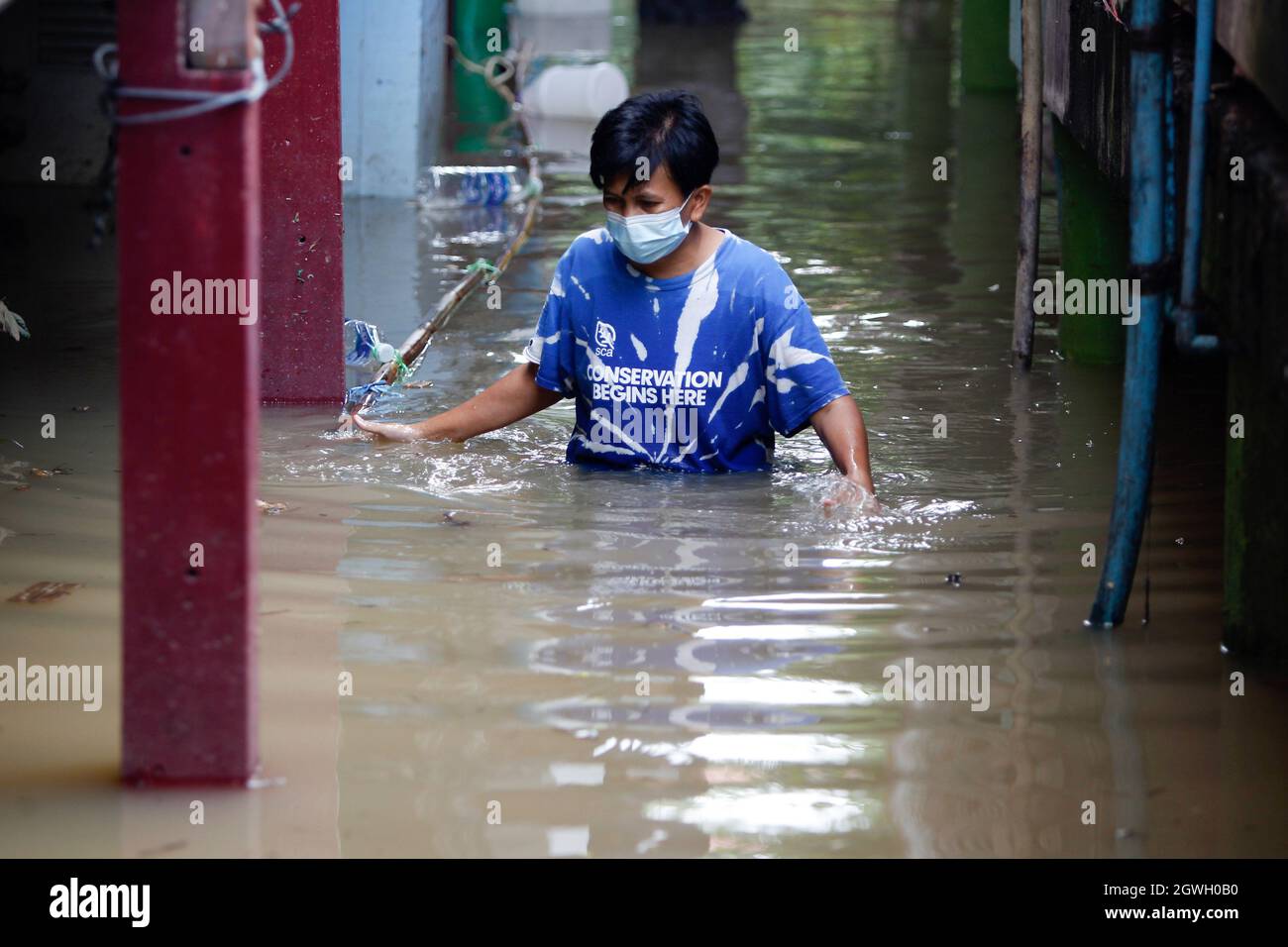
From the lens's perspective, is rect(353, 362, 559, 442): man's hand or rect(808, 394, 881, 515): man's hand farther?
rect(353, 362, 559, 442): man's hand

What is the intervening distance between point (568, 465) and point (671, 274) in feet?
2.42

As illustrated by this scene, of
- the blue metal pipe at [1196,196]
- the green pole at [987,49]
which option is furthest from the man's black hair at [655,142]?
the green pole at [987,49]

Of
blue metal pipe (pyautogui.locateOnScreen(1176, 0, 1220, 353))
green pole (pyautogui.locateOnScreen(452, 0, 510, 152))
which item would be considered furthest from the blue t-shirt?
green pole (pyautogui.locateOnScreen(452, 0, 510, 152))

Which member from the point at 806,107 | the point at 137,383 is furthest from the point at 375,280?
the point at 806,107

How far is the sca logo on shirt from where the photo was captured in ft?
15.6

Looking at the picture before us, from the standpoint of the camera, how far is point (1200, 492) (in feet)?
16.3

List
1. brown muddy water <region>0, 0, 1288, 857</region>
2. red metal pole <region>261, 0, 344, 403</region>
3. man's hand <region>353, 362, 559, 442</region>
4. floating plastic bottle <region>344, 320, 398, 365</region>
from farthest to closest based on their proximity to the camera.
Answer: floating plastic bottle <region>344, 320, 398, 365</region> < red metal pole <region>261, 0, 344, 403</region> < man's hand <region>353, 362, 559, 442</region> < brown muddy water <region>0, 0, 1288, 857</region>

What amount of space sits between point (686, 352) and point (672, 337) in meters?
0.05

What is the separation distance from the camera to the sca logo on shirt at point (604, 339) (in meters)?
4.75

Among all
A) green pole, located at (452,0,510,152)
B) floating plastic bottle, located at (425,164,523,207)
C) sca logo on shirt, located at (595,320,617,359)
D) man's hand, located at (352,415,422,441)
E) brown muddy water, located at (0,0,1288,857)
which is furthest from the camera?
green pole, located at (452,0,510,152)

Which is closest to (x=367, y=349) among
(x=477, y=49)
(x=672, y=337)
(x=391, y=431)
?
(x=391, y=431)

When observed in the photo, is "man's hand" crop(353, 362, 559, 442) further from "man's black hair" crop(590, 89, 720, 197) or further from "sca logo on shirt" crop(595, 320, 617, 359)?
"man's black hair" crop(590, 89, 720, 197)

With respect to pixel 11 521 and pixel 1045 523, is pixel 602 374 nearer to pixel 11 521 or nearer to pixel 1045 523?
pixel 1045 523

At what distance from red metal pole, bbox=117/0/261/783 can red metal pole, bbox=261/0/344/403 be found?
292 centimetres
